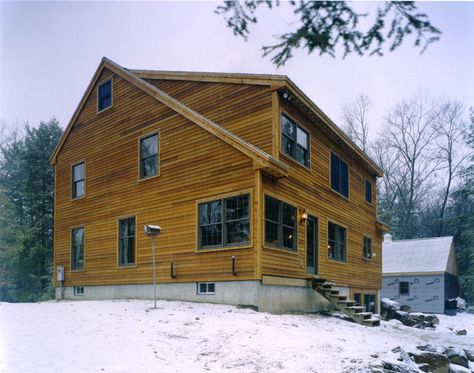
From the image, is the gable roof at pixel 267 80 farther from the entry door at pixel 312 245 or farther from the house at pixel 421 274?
the house at pixel 421 274

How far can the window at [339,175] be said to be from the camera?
18.5 m

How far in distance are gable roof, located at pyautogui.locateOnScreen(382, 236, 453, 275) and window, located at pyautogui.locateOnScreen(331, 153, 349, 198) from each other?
15662 millimetres

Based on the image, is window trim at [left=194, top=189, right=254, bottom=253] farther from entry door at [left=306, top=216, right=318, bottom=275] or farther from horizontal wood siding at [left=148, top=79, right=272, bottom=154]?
entry door at [left=306, top=216, right=318, bottom=275]

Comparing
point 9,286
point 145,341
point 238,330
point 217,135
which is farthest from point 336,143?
point 9,286

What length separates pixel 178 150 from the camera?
15.4 metres

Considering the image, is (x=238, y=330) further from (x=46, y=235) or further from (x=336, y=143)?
(x=46, y=235)

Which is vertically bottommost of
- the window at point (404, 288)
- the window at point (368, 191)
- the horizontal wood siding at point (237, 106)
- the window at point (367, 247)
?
the window at point (404, 288)

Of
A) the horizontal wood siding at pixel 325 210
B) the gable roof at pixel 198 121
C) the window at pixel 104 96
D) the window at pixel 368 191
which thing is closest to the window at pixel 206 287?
the horizontal wood siding at pixel 325 210

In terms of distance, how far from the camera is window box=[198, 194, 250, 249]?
43.3ft

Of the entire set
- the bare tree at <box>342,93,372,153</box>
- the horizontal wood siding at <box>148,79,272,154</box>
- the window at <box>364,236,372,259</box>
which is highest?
the bare tree at <box>342,93,372,153</box>

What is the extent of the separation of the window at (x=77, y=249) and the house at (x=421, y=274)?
22483mm

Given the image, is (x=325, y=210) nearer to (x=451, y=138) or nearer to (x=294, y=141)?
(x=294, y=141)

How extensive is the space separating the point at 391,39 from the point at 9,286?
113ft

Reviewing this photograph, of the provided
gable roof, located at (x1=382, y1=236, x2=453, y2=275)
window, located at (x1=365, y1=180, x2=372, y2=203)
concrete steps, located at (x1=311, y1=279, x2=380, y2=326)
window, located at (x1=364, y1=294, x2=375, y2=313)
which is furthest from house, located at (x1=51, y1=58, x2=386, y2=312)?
gable roof, located at (x1=382, y1=236, x2=453, y2=275)
